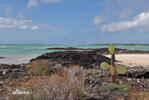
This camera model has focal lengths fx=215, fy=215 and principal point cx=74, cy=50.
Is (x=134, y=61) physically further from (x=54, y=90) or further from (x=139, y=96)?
(x=54, y=90)

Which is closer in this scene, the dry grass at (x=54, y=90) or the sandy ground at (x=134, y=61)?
the dry grass at (x=54, y=90)

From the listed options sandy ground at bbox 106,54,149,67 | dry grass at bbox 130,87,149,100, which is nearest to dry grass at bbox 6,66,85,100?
dry grass at bbox 130,87,149,100

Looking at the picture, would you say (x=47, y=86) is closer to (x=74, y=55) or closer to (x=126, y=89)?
Answer: (x=126, y=89)

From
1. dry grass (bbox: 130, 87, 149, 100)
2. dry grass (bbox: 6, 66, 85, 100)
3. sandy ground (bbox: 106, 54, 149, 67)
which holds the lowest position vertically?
sandy ground (bbox: 106, 54, 149, 67)

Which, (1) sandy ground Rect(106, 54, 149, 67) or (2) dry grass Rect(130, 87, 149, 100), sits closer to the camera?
(2) dry grass Rect(130, 87, 149, 100)

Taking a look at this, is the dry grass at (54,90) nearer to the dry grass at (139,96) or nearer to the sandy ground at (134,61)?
the dry grass at (139,96)

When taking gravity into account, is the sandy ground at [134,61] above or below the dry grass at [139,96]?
below

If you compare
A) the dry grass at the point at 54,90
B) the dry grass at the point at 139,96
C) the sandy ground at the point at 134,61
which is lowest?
the sandy ground at the point at 134,61

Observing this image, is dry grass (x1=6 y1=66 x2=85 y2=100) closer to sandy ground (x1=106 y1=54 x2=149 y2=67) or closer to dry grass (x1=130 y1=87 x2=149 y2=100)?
dry grass (x1=130 y1=87 x2=149 y2=100)

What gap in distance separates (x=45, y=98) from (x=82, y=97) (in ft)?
3.21

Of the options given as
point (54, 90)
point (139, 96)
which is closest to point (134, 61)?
point (139, 96)

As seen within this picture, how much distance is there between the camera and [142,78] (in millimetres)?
9391

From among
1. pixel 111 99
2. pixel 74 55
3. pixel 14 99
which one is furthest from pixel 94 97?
pixel 74 55

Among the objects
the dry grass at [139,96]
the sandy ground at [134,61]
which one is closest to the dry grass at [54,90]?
the dry grass at [139,96]
